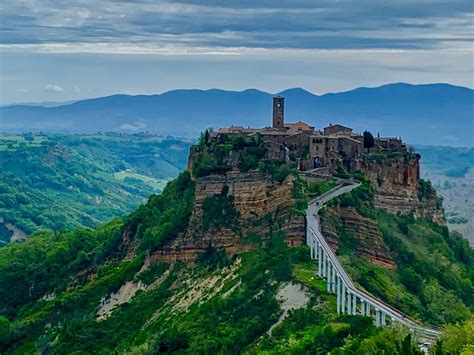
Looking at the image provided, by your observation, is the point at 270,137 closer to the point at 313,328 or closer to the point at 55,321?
the point at 55,321

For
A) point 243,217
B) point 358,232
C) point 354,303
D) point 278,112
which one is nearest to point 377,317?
point 354,303

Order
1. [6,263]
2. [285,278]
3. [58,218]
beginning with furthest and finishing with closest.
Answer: [58,218]
[6,263]
[285,278]

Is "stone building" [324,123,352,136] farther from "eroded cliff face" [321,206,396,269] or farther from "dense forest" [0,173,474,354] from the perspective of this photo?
"eroded cliff face" [321,206,396,269]

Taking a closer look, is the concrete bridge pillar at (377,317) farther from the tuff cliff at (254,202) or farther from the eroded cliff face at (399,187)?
the eroded cliff face at (399,187)

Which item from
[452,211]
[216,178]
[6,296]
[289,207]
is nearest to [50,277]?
[6,296]

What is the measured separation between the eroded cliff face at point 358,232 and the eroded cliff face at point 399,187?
7.03 metres

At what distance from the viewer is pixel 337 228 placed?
61812mm

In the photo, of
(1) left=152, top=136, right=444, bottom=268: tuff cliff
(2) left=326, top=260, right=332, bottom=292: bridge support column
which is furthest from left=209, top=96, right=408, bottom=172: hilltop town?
(2) left=326, top=260, right=332, bottom=292: bridge support column

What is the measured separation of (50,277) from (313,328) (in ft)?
122

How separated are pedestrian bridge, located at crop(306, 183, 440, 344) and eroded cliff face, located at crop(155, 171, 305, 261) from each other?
5.63 ft

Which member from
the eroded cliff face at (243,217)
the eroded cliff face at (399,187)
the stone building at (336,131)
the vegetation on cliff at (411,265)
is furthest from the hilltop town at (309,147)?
the eroded cliff face at (243,217)

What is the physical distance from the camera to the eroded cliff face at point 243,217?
61844mm

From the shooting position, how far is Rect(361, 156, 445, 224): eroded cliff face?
72.2 m

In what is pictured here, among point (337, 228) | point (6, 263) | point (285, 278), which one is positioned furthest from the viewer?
point (6, 263)
